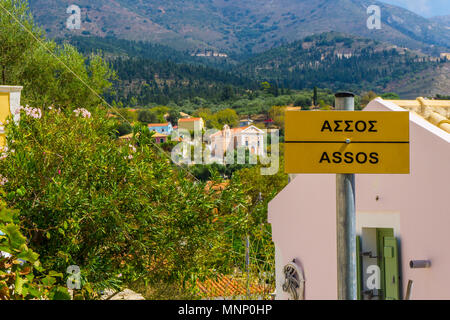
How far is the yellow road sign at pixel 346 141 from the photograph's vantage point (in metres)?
1.63

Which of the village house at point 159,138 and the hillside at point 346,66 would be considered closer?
the village house at point 159,138

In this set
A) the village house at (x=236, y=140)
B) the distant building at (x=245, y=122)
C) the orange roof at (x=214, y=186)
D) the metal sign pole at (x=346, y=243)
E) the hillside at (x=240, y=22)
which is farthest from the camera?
the hillside at (x=240, y=22)

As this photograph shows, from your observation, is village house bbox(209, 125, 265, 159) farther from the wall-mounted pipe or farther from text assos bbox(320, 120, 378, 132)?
text assos bbox(320, 120, 378, 132)

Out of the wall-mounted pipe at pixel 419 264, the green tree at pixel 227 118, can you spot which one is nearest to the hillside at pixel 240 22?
the green tree at pixel 227 118

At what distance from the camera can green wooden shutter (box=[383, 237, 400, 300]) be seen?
3105 mm

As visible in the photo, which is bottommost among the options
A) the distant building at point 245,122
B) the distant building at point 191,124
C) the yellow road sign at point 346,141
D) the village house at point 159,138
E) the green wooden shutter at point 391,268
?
the green wooden shutter at point 391,268

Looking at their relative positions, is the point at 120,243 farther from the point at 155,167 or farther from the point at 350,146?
the point at 350,146

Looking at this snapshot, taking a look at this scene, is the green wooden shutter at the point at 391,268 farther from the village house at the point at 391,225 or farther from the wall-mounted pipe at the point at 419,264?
the wall-mounted pipe at the point at 419,264

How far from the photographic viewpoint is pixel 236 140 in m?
40.6

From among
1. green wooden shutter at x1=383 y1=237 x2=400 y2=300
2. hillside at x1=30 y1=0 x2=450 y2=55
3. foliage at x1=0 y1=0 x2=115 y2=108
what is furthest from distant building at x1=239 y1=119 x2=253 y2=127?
hillside at x1=30 y1=0 x2=450 y2=55

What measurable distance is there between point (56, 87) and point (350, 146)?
18327 mm

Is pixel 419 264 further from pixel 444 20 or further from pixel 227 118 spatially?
pixel 444 20

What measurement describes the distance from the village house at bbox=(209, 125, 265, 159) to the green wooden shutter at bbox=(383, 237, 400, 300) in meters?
32.7

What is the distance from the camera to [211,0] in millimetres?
164375
